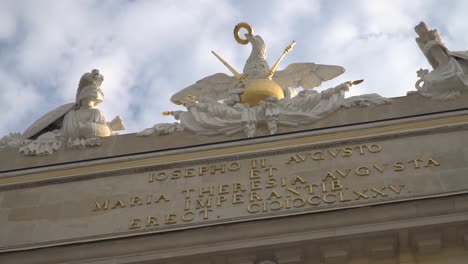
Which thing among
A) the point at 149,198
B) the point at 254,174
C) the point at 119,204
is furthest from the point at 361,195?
the point at 119,204

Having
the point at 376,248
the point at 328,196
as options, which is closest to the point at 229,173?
the point at 328,196

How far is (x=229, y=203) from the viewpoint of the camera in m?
12.8

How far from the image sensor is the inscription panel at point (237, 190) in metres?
12.5

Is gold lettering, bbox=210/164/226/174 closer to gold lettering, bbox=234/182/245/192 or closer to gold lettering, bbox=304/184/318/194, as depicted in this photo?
gold lettering, bbox=234/182/245/192

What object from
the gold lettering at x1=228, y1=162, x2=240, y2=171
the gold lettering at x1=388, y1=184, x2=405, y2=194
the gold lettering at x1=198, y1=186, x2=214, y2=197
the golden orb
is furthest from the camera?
the golden orb

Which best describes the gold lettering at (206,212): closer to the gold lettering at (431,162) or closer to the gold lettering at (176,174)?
the gold lettering at (176,174)

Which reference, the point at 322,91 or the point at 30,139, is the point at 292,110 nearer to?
the point at 322,91

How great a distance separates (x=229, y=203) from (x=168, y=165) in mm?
1269

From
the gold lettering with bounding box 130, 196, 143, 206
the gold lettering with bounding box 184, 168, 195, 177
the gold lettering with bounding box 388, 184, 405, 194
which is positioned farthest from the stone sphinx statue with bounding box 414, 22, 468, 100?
the gold lettering with bounding box 130, 196, 143, 206

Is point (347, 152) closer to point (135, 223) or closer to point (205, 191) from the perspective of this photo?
point (205, 191)

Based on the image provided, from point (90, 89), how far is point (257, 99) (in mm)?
2686

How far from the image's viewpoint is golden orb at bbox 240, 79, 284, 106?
49.8 feet

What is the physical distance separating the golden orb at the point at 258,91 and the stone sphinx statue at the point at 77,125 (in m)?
2.02

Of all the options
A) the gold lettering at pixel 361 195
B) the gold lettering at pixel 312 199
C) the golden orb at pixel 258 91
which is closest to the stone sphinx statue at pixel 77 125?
the golden orb at pixel 258 91
